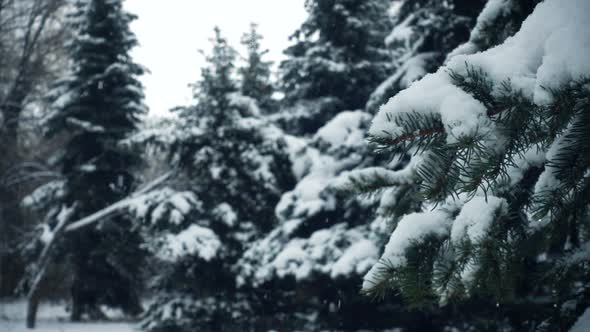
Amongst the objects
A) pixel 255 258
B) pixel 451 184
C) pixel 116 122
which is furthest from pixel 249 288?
pixel 451 184

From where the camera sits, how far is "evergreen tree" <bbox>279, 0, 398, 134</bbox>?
9859mm

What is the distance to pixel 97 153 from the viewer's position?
41.3ft

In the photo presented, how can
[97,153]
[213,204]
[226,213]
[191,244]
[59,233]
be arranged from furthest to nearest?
[97,153]
[59,233]
[213,204]
[226,213]
[191,244]

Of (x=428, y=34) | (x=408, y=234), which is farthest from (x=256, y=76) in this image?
(x=408, y=234)

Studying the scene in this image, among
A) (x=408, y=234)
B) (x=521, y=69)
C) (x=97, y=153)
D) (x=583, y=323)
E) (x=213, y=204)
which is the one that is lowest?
(x=583, y=323)

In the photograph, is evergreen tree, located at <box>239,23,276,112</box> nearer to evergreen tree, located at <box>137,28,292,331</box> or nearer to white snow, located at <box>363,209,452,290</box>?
evergreen tree, located at <box>137,28,292,331</box>

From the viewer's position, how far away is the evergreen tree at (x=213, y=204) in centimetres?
906

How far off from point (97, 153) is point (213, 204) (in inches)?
204

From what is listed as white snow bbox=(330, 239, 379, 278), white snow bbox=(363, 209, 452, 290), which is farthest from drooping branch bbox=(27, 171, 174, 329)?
white snow bbox=(363, 209, 452, 290)

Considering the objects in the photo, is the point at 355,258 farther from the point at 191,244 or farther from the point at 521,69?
the point at 521,69

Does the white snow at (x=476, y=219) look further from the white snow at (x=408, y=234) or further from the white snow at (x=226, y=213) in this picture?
the white snow at (x=226, y=213)

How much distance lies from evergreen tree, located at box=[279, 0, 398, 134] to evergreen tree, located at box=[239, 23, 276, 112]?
1830 mm

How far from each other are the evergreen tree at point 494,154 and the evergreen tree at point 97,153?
11.5 metres

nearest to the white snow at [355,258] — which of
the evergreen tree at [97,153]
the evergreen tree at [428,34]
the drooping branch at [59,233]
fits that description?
the evergreen tree at [428,34]
